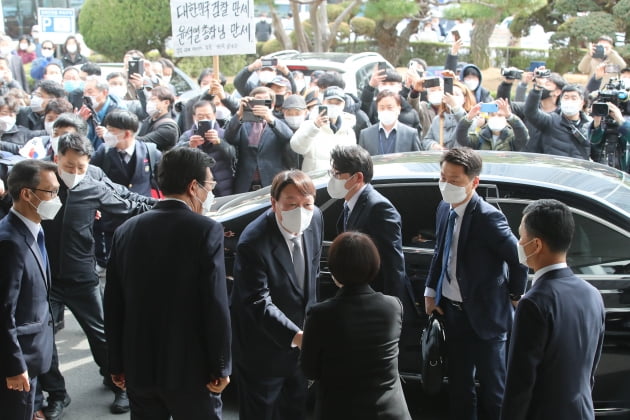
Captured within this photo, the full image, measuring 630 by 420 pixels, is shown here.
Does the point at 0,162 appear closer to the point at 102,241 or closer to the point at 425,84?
the point at 102,241

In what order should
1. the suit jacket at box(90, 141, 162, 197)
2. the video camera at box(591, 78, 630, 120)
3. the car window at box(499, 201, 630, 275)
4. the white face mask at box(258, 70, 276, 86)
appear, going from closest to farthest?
the car window at box(499, 201, 630, 275) < the suit jacket at box(90, 141, 162, 197) < the video camera at box(591, 78, 630, 120) < the white face mask at box(258, 70, 276, 86)

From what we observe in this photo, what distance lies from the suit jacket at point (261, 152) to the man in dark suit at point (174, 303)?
13.2 feet

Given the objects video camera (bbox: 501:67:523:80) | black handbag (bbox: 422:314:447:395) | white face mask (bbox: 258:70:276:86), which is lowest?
black handbag (bbox: 422:314:447:395)

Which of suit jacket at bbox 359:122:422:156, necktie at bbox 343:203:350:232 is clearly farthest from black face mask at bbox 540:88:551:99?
necktie at bbox 343:203:350:232

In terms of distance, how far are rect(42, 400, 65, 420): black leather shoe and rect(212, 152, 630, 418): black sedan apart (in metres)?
1.46

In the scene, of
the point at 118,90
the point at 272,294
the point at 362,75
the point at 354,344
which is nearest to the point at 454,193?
the point at 272,294

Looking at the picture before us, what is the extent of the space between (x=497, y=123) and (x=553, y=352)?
4449 mm

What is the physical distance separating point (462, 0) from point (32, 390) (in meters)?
17.5

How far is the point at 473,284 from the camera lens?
4.49 m

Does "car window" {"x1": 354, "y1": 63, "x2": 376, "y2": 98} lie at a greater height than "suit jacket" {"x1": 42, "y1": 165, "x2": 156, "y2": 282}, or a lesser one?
greater

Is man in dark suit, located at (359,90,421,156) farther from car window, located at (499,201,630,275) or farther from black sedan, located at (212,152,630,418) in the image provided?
car window, located at (499,201,630,275)

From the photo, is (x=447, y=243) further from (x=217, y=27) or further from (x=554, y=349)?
(x=217, y=27)

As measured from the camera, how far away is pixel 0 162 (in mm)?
5664

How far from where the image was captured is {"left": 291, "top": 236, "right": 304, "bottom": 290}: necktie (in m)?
4.25
